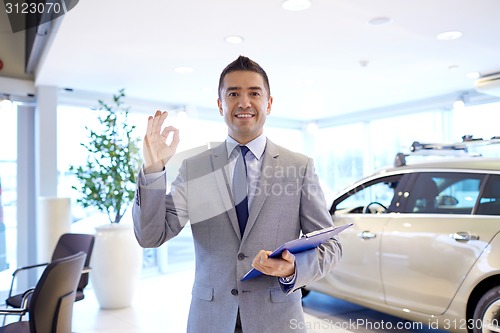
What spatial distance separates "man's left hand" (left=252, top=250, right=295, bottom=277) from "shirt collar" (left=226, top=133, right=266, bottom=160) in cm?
32

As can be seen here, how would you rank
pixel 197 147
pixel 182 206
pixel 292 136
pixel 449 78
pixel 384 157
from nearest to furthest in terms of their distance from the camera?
pixel 182 206 < pixel 197 147 < pixel 449 78 < pixel 384 157 < pixel 292 136

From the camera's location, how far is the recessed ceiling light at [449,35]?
3352 millimetres

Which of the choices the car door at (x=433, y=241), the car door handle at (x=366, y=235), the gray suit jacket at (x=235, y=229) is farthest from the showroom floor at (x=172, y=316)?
the gray suit jacket at (x=235, y=229)

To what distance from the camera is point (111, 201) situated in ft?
13.8

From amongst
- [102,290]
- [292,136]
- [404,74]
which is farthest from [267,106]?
[292,136]

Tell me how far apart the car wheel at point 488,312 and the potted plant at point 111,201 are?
10.1 feet

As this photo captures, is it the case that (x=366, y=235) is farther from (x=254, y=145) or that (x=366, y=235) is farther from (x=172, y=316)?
(x=254, y=145)

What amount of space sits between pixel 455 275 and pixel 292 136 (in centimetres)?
566

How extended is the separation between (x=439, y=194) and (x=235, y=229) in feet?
8.35

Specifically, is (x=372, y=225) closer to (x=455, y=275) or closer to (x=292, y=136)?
(x=455, y=275)

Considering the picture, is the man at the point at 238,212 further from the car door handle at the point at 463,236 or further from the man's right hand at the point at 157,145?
the car door handle at the point at 463,236

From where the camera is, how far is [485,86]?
183 inches

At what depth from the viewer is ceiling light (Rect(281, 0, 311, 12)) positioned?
8.72 feet

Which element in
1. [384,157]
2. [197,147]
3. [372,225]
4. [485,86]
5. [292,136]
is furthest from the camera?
[292,136]
